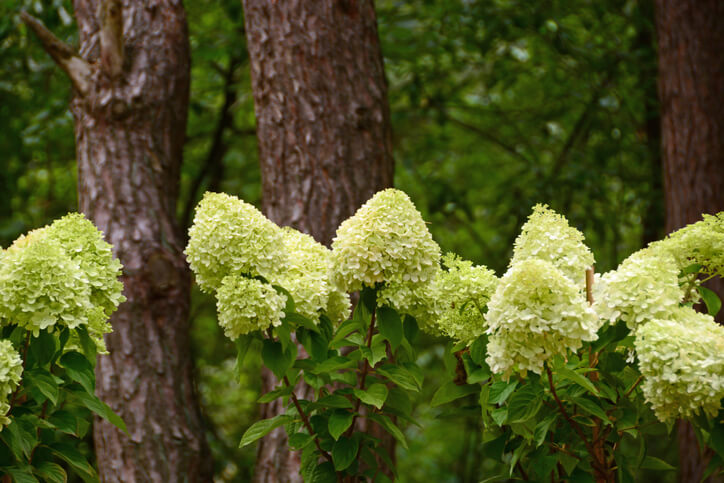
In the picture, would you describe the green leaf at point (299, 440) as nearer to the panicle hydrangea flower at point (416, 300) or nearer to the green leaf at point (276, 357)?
the green leaf at point (276, 357)

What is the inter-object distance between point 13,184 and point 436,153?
3.47 meters

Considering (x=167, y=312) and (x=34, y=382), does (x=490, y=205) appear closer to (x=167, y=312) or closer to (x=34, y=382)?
(x=167, y=312)

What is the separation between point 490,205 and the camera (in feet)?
22.6

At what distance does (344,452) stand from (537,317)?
78 centimetres

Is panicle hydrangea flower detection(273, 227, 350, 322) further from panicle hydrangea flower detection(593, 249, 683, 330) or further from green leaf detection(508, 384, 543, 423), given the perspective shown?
panicle hydrangea flower detection(593, 249, 683, 330)

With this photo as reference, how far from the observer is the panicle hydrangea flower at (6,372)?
182 centimetres

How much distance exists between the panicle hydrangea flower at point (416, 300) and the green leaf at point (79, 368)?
2.74ft

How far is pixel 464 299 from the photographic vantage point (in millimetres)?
2164

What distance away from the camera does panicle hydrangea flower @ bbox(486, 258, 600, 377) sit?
1734 mm

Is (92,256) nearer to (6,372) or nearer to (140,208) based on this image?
(6,372)

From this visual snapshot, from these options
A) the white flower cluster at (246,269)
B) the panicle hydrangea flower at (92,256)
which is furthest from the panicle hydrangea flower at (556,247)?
the panicle hydrangea flower at (92,256)

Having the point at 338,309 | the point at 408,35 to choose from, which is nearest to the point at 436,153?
the point at 408,35

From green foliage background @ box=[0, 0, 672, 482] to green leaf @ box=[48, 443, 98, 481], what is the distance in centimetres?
281

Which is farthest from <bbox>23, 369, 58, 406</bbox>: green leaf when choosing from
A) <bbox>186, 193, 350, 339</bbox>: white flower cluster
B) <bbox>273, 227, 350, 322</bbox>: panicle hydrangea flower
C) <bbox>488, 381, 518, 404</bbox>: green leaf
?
<bbox>488, 381, 518, 404</bbox>: green leaf
